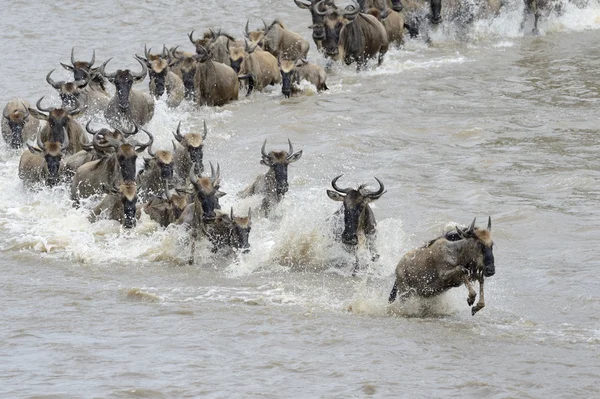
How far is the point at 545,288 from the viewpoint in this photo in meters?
12.0

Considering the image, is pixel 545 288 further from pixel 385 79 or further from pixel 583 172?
pixel 385 79

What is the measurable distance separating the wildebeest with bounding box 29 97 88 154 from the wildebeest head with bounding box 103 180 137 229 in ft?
10.2

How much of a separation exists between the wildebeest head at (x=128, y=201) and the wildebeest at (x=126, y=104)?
450 cm

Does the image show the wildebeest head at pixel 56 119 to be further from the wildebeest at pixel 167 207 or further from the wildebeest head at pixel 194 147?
the wildebeest at pixel 167 207

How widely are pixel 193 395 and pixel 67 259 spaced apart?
4.82m

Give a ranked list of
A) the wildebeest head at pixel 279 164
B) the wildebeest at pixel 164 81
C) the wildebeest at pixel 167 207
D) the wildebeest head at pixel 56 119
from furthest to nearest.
Answer: the wildebeest at pixel 164 81, the wildebeest head at pixel 56 119, the wildebeest head at pixel 279 164, the wildebeest at pixel 167 207

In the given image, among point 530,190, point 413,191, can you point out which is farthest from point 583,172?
point 413,191

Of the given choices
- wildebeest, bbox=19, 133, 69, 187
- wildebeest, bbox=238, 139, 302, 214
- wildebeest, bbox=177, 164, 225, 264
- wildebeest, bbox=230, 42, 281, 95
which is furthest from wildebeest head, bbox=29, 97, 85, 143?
wildebeest, bbox=230, 42, 281, 95

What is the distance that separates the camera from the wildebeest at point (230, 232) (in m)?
13.1

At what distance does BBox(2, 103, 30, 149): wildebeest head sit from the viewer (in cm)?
1853

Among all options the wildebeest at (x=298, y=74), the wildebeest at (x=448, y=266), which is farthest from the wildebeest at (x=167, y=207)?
the wildebeest at (x=298, y=74)

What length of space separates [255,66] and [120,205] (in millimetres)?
8337

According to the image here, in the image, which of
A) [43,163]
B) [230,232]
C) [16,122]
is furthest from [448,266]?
[16,122]

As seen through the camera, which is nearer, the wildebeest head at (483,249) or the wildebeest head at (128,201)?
the wildebeest head at (483,249)
